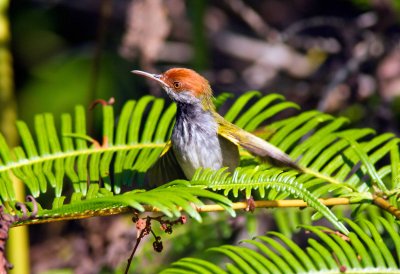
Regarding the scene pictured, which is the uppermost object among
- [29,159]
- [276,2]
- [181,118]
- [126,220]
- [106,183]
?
[276,2]

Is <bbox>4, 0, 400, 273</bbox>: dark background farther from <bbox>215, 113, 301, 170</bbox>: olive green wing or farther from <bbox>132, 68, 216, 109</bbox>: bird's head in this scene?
<bbox>215, 113, 301, 170</bbox>: olive green wing

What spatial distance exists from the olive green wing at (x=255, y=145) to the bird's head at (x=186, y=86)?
0.43m

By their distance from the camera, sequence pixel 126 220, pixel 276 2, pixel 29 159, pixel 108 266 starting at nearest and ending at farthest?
pixel 29 159
pixel 108 266
pixel 126 220
pixel 276 2

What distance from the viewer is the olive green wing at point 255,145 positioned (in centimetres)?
267

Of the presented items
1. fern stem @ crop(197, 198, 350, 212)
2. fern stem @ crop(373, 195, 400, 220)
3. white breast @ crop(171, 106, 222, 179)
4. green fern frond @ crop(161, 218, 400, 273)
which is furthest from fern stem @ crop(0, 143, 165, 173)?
fern stem @ crop(373, 195, 400, 220)

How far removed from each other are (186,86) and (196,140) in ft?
1.29

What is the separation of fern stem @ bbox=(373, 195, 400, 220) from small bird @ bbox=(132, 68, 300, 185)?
0.38 metres

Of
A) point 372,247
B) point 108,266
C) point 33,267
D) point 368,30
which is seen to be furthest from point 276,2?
point 372,247

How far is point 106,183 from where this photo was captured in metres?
2.61

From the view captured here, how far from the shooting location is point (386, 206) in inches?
90.7

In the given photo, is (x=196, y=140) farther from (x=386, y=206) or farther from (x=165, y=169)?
(x=386, y=206)

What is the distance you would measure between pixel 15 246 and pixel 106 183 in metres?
1.11

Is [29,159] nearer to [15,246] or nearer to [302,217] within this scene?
[15,246]

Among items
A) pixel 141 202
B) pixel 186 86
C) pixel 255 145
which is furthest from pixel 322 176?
pixel 186 86
